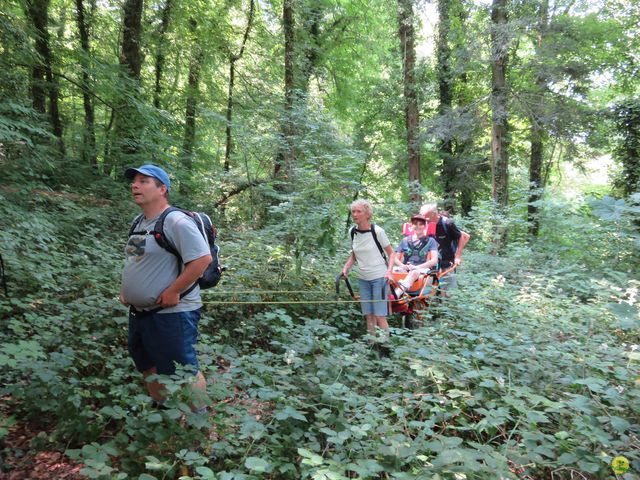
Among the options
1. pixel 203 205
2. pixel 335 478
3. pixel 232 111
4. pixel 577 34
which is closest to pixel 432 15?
pixel 577 34

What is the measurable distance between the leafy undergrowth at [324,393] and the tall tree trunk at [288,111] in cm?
459

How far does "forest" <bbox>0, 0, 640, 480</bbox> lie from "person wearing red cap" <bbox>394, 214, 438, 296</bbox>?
25.3 inches

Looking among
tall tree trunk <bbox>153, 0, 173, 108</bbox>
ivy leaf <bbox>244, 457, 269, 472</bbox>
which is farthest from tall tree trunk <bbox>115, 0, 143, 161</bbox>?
ivy leaf <bbox>244, 457, 269, 472</bbox>

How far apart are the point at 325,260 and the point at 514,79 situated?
11.6m

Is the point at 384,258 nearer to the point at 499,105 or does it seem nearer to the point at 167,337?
the point at 167,337

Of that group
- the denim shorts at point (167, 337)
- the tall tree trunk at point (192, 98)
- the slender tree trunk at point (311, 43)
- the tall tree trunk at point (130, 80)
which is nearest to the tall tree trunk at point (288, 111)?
the slender tree trunk at point (311, 43)

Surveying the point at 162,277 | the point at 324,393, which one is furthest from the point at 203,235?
the point at 324,393

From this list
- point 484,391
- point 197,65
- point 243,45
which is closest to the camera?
point 484,391

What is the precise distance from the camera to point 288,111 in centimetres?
967

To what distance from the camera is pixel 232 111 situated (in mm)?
14656

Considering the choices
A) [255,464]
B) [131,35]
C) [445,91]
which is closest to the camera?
[255,464]

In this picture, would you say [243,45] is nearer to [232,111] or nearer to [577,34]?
[232,111]

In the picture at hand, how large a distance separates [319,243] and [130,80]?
5359 millimetres

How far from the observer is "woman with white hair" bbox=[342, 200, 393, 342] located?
16.8ft
